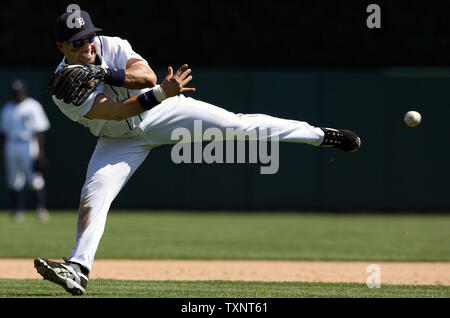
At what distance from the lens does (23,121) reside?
13.3 m

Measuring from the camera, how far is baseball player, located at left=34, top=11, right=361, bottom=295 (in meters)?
5.40

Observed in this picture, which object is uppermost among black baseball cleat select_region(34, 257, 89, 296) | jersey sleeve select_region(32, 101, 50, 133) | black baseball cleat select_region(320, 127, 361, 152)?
black baseball cleat select_region(320, 127, 361, 152)

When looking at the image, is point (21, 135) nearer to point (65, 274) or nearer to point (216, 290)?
point (216, 290)

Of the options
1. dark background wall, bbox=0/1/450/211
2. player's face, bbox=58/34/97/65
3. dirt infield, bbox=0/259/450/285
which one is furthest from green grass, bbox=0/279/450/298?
dark background wall, bbox=0/1/450/211

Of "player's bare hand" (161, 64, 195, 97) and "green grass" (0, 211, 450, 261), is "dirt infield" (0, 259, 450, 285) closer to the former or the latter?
"green grass" (0, 211, 450, 261)

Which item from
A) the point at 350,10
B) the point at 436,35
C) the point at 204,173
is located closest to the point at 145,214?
the point at 204,173

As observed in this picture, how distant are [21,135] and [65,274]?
8.22 meters

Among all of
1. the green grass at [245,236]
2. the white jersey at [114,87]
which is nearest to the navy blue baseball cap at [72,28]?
the white jersey at [114,87]

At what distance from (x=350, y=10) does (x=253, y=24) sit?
1.67 meters

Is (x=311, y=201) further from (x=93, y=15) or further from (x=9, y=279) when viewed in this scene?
(x=9, y=279)

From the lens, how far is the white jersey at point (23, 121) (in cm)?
1322

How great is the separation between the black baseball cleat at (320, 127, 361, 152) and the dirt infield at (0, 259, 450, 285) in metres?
1.36

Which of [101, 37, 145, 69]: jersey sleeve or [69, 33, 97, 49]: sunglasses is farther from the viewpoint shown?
[101, 37, 145, 69]: jersey sleeve

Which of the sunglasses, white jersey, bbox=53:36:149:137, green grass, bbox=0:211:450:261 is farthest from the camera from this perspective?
Answer: green grass, bbox=0:211:450:261
